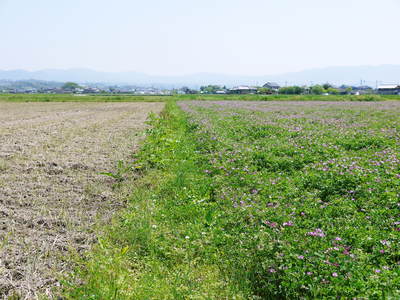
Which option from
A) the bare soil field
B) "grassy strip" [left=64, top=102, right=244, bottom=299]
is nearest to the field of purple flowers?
"grassy strip" [left=64, top=102, right=244, bottom=299]

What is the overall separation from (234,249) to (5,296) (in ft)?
10.2

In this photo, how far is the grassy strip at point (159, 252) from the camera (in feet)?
13.5

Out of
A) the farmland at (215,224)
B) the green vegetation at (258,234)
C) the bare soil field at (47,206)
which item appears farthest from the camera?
the bare soil field at (47,206)

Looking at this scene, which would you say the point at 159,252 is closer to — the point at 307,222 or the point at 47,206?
the point at 307,222

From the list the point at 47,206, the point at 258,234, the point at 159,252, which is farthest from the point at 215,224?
the point at 47,206

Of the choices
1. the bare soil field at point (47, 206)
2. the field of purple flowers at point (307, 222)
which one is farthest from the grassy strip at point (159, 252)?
the bare soil field at point (47, 206)

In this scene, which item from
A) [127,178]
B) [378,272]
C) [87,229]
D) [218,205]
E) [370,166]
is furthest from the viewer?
[127,178]

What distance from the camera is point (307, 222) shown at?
5199 mm

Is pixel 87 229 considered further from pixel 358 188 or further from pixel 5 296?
pixel 358 188

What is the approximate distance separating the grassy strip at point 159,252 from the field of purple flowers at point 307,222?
22 cm

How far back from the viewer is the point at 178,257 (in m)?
5.07

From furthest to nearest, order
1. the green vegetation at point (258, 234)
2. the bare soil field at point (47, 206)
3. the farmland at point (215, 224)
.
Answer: the bare soil field at point (47, 206), the farmland at point (215, 224), the green vegetation at point (258, 234)

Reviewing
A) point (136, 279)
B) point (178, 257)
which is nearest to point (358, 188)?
point (178, 257)

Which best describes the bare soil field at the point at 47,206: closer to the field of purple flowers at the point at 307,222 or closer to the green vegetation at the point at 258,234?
the green vegetation at the point at 258,234
